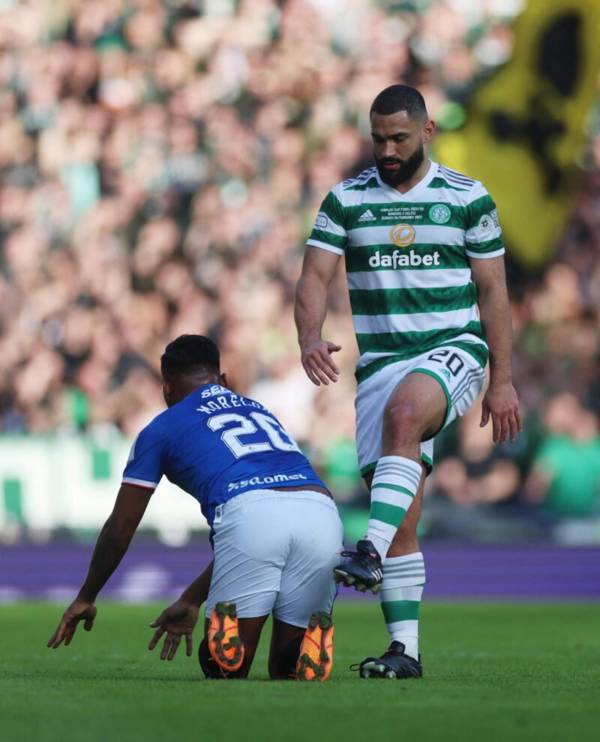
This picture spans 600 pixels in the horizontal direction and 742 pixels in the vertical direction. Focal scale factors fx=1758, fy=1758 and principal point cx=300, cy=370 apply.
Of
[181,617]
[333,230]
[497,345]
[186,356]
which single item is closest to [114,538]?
[181,617]

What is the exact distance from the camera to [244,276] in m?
15.3

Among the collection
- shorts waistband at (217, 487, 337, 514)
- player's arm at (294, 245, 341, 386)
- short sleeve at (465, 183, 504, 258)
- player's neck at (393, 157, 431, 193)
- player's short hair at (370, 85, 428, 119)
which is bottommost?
shorts waistband at (217, 487, 337, 514)

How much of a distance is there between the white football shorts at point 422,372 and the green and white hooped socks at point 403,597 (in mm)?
372

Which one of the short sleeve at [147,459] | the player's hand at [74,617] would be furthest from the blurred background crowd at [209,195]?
the player's hand at [74,617]

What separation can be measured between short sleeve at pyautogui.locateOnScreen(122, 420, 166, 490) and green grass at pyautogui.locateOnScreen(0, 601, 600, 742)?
655 mm

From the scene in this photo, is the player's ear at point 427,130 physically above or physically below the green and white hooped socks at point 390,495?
above

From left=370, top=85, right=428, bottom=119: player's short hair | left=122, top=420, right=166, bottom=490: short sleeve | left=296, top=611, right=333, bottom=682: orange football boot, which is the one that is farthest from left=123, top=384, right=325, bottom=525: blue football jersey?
left=370, top=85, right=428, bottom=119: player's short hair

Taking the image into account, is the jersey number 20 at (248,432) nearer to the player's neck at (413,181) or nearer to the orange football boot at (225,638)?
the orange football boot at (225,638)

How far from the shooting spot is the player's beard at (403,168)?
619 cm

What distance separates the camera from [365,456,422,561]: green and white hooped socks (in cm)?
573

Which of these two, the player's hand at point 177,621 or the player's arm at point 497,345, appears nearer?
the player's hand at point 177,621

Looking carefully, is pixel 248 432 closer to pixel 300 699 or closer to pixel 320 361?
pixel 320 361

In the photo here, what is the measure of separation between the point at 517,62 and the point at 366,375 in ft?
32.6

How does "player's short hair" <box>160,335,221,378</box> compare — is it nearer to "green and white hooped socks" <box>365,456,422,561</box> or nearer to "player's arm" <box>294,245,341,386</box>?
"player's arm" <box>294,245,341,386</box>
